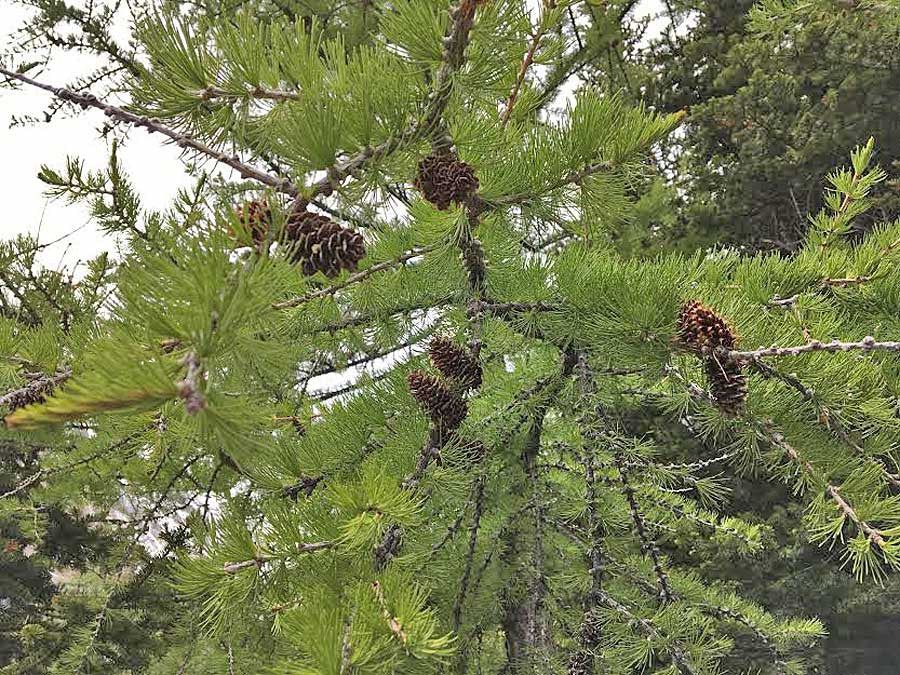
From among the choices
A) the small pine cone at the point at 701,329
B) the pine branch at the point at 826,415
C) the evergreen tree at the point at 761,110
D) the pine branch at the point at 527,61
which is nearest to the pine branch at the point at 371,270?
the pine branch at the point at 527,61

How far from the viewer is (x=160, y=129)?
58cm

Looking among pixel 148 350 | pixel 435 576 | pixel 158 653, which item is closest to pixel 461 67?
pixel 148 350

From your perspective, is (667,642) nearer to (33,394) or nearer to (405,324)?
(405,324)

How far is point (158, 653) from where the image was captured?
2723 millimetres

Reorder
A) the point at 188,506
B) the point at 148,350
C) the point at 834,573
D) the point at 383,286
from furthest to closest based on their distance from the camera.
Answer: the point at 834,573, the point at 188,506, the point at 383,286, the point at 148,350

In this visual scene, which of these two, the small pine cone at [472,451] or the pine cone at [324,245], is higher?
the pine cone at [324,245]

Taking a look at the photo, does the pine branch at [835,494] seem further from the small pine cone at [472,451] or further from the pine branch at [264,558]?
the pine branch at [264,558]

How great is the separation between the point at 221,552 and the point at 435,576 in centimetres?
52

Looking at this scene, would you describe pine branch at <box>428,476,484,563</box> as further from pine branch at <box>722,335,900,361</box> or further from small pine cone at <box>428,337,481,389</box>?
pine branch at <box>722,335,900,361</box>

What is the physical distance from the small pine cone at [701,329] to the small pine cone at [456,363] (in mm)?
266

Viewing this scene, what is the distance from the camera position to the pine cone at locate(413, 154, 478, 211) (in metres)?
0.72

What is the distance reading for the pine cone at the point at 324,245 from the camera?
0.63 m

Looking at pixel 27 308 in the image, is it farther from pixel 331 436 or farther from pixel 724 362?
pixel 724 362

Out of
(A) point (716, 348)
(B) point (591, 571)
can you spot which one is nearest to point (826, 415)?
(A) point (716, 348)
